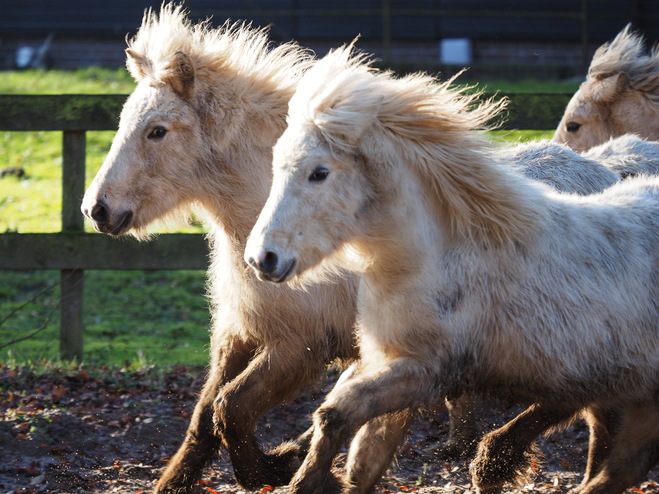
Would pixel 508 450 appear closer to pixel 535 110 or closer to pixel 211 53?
pixel 211 53

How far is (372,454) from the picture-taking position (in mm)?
3461

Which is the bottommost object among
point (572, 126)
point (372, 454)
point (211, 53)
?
point (372, 454)

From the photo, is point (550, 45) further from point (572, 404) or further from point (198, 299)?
point (572, 404)

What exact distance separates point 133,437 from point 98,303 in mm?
2979

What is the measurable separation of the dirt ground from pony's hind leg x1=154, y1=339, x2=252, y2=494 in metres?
0.24

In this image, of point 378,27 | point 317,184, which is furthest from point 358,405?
point 378,27

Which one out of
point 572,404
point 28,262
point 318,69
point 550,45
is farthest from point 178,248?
point 550,45

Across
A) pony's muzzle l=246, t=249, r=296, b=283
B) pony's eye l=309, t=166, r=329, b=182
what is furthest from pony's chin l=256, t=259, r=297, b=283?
pony's eye l=309, t=166, r=329, b=182

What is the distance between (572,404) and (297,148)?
1526 mm

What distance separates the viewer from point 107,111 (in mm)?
5676

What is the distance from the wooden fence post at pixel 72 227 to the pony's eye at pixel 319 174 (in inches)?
126

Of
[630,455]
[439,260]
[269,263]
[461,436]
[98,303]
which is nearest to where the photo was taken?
[269,263]

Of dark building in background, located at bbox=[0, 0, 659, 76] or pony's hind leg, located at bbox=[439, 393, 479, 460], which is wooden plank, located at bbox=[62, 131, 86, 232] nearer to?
pony's hind leg, located at bbox=[439, 393, 479, 460]

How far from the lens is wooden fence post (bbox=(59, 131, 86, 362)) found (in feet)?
18.8
